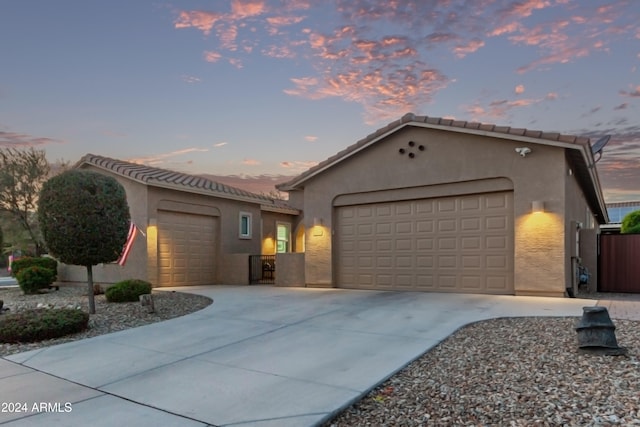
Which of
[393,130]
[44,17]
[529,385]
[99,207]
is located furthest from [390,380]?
[44,17]

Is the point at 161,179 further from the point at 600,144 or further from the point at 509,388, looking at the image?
the point at 600,144

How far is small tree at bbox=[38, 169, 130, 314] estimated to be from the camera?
834 cm

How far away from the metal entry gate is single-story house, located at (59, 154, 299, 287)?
239 millimetres

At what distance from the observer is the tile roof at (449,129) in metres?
9.98

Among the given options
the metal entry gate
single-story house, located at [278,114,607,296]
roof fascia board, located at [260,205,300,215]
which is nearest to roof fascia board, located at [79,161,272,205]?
roof fascia board, located at [260,205,300,215]

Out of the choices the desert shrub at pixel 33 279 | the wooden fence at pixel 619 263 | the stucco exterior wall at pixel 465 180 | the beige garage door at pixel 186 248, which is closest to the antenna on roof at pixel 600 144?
the wooden fence at pixel 619 263

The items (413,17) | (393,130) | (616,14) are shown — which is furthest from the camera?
(393,130)

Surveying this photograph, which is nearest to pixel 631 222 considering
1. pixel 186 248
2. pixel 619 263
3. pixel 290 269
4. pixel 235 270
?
pixel 619 263

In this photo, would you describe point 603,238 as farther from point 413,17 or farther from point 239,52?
point 239,52

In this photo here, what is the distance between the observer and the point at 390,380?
14.9ft

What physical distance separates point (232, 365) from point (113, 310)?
512 centimetres

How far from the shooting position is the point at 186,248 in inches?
616

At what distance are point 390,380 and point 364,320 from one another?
315 cm

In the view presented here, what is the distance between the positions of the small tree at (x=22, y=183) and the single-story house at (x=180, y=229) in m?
8.28
